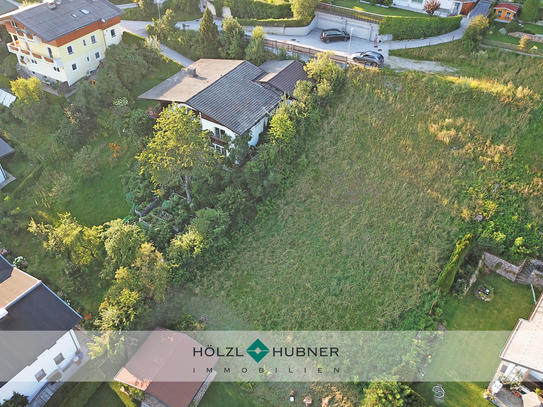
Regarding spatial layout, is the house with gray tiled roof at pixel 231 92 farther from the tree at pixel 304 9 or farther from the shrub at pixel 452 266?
the shrub at pixel 452 266

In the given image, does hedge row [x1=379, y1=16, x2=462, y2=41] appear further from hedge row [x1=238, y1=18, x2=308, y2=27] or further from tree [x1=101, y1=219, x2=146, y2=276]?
tree [x1=101, y1=219, x2=146, y2=276]

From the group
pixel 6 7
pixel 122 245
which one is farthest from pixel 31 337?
pixel 6 7

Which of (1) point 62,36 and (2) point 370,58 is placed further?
(1) point 62,36

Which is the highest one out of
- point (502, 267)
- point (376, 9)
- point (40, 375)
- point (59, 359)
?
point (376, 9)

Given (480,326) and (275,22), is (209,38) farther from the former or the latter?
(480,326)

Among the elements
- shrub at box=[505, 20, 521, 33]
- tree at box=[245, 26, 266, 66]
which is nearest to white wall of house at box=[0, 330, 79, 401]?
tree at box=[245, 26, 266, 66]

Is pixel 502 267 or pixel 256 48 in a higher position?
pixel 256 48

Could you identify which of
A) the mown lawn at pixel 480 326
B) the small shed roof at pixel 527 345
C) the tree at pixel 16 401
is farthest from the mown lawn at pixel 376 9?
the tree at pixel 16 401

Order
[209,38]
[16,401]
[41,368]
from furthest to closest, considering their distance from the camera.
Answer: [209,38]
[41,368]
[16,401]
